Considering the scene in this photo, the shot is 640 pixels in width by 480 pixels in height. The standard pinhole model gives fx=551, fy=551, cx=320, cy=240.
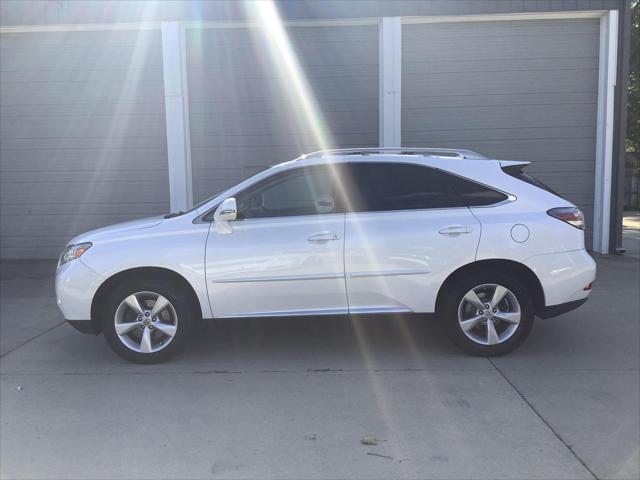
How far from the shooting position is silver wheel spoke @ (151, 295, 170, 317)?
464cm

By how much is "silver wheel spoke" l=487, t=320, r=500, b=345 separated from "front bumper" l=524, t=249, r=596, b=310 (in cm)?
48

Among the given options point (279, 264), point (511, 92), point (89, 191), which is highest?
point (511, 92)

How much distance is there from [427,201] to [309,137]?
558cm

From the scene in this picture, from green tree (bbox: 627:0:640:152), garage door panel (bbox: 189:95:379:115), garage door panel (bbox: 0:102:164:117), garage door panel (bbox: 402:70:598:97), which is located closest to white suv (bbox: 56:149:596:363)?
garage door panel (bbox: 189:95:379:115)

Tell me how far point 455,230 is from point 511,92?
620 cm

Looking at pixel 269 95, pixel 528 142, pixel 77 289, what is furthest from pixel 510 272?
pixel 269 95

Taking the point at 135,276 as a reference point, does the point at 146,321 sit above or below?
below

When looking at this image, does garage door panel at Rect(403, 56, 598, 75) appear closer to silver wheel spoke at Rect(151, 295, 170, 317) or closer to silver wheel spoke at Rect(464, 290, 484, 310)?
silver wheel spoke at Rect(464, 290, 484, 310)

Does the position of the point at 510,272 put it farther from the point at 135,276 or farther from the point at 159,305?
the point at 135,276

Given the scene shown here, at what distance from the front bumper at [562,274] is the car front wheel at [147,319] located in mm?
2943

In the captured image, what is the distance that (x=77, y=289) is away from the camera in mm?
4621

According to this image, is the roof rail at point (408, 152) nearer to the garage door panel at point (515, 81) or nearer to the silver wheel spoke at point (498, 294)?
the silver wheel spoke at point (498, 294)

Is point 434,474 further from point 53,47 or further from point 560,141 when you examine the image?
point 53,47

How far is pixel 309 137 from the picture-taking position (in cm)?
1002
